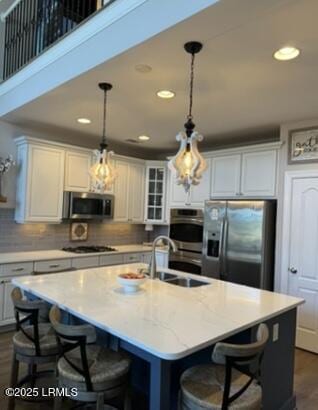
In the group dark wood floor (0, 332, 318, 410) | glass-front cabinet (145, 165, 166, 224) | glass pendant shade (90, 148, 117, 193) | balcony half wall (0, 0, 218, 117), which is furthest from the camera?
glass-front cabinet (145, 165, 166, 224)

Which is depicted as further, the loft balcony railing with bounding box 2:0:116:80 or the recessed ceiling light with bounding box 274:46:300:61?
the loft balcony railing with bounding box 2:0:116:80

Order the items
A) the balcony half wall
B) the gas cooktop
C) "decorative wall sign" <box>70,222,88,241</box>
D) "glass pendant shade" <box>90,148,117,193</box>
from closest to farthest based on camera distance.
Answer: the balcony half wall → "glass pendant shade" <box>90,148,117,193</box> → the gas cooktop → "decorative wall sign" <box>70,222,88,241</box>

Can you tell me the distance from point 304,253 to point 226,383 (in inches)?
104

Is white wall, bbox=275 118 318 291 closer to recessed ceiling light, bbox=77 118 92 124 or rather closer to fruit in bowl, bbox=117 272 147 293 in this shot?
fruit in bowl, bbox=117 272 147 293

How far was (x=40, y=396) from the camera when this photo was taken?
2.49m

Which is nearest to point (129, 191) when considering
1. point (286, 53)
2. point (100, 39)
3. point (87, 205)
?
point (87, 205)

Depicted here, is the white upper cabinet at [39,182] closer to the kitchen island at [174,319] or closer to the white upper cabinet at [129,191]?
the white upper cabinet at [129,191]

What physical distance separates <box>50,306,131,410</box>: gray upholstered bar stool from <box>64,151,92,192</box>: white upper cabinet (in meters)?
3.05

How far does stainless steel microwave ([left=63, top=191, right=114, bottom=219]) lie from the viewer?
185 inches

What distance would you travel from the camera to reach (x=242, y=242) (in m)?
4.10

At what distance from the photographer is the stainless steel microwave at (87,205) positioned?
4.71 metres

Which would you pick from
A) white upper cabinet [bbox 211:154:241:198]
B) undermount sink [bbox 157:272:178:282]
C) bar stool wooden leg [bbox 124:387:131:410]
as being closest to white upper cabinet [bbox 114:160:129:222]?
white upper cabinet [bbox 211:154:241:198]

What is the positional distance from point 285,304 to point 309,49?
1789 millimetres

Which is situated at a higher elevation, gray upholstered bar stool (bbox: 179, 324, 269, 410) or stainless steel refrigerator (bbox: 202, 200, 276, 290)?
stainless steel refrigerator (bbox: 202, 200, 276, 290)
